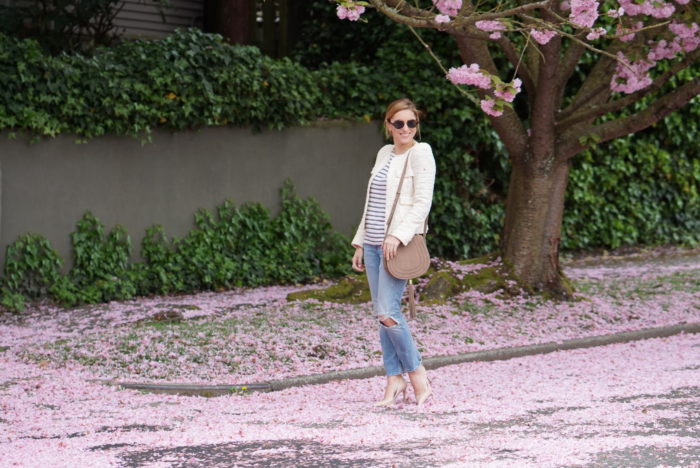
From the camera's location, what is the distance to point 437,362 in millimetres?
8539

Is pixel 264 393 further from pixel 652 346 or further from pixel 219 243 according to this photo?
pixel 219 243

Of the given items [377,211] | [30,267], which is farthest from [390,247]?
[30,267]

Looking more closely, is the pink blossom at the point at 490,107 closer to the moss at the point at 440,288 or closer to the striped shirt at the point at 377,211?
the striped shirt at the point at 377,211

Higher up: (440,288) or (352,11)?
(352,11)

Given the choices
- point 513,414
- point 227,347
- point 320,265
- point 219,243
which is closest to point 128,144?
point 219,243

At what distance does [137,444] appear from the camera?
18.9ft

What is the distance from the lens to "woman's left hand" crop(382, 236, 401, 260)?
6203mm

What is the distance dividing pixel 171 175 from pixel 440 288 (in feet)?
12.1

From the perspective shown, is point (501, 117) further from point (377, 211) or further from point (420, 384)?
point (420, 384)

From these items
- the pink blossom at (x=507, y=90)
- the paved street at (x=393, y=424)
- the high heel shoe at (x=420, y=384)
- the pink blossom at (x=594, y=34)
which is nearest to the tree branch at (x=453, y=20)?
the pink blossom at (x=507, y=90)

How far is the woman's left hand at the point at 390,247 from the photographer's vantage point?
6.20m

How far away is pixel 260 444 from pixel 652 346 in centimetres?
505

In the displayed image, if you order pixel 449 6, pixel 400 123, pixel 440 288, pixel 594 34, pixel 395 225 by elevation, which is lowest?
pixel 440 288

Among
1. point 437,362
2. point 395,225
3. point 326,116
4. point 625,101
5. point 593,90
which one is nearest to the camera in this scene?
point 395,225
